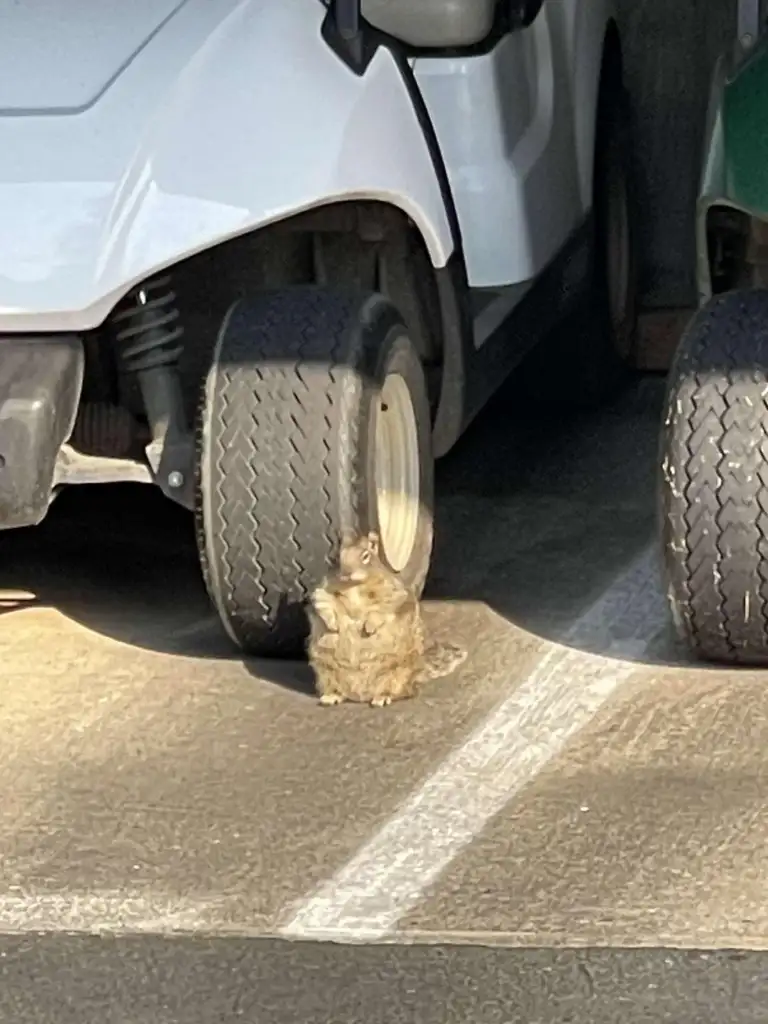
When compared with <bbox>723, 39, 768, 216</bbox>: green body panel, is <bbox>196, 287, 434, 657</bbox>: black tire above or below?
below

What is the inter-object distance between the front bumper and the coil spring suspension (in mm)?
164

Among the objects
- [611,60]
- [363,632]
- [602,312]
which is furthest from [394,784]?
[611,60]

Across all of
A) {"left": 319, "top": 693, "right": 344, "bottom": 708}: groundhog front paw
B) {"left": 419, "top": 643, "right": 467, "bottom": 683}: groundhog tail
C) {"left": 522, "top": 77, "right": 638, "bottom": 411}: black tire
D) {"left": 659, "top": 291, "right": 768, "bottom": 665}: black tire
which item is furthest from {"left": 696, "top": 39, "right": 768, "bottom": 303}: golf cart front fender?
{"left": 522, "top": 77, "right": 638, "bottom": 411}: black tire

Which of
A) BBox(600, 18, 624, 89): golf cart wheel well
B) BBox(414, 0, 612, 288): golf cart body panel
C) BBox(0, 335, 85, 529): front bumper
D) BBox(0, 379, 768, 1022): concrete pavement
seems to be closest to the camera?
BBox(0, 379, 768, 1022): concrete pavement

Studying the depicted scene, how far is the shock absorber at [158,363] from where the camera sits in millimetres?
3848

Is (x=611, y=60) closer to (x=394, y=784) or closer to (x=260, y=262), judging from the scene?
(x=260, y=262)

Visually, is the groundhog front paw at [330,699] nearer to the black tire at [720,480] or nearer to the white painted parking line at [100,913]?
the black tire at [720,480]

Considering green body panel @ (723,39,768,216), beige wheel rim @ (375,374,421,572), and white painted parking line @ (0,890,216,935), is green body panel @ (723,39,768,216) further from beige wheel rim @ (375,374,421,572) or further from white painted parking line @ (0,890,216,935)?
white painted parking line @ (0,890,216,935)

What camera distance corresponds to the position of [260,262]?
4.34 metres

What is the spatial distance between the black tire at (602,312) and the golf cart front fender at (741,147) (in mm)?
1726

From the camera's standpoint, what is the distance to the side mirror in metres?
4.77

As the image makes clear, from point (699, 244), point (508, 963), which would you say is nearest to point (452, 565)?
point (699, 244)

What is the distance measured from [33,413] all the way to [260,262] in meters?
0.95

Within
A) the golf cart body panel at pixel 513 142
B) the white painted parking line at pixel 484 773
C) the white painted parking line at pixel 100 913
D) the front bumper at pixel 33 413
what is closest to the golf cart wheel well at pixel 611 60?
the golf cart body panel at pixel 513 142
